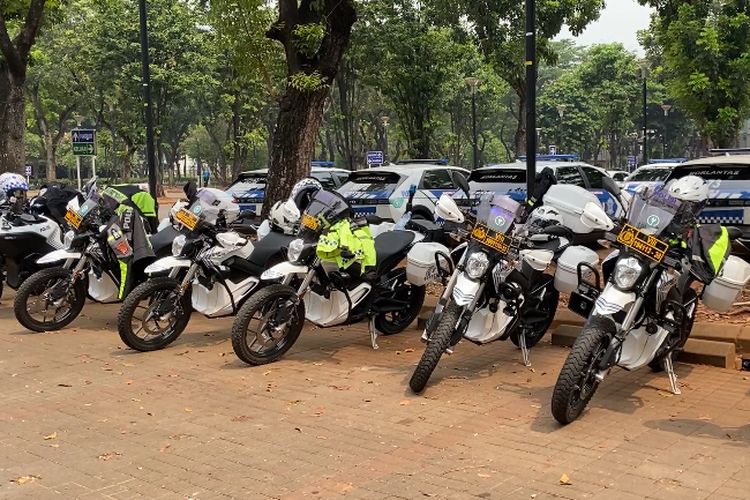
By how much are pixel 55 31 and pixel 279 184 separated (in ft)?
110

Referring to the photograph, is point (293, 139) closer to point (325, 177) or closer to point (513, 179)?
point (513, 179)

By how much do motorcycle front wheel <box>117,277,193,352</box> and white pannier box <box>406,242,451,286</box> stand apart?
2080 mm

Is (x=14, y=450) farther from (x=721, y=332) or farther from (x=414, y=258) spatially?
(x=721, y=332)

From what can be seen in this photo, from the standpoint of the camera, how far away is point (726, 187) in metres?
11.0

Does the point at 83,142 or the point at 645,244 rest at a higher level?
the point at 83,142

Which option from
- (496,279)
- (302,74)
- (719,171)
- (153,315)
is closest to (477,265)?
(496,279)

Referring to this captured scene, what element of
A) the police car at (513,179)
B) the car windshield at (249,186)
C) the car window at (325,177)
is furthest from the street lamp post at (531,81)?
the car windshield at (249,186)

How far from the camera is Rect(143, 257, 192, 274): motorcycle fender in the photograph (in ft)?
24.9

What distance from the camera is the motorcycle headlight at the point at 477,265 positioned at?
20.3 feet

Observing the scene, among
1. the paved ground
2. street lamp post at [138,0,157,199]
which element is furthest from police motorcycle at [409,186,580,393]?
street lamp post at [138,0,157,199]

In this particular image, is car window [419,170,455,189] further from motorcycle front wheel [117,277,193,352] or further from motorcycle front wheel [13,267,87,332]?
motorcycle front wheel [117,277,193,352]

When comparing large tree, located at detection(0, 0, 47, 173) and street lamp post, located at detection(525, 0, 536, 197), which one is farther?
large tree, located at detection(0, 0, 47, 173)

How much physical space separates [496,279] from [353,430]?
5.96 ft

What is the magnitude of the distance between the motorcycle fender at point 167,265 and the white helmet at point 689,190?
169 inches
